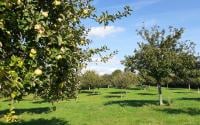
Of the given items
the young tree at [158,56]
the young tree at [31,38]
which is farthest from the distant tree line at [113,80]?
the young tree at [31,38]

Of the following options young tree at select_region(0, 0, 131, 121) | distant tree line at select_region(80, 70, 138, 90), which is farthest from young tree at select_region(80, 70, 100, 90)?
young tree at select_region(0, 0, 131, 121)

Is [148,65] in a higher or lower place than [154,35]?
lower

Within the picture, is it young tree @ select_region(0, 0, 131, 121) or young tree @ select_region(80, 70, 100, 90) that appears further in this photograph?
young tree @ select_region(80, 70, 100, 90)

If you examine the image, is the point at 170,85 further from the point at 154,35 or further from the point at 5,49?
the point at 5,49

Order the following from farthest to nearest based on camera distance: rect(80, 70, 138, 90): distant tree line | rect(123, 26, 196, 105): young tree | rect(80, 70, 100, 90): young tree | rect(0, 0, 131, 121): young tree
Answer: rect(80, 70, 100, 90): young tree
rect(80, 70, 138, 90): distant tree line
rect(123, 26, 196, 105): young tree
rect(0, 0, 131, 121): young tree

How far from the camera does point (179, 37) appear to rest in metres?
52.5

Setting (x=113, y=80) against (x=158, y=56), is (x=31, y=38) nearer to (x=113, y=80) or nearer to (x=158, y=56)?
(x=158, y=56)

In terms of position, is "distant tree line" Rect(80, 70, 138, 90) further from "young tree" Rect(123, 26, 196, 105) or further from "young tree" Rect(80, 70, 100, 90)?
"young tree" Rect(123, 26, 196, 105)

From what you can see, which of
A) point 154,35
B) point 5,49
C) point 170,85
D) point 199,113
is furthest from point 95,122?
point 170,85

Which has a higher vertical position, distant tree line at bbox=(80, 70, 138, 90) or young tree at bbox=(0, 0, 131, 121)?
distant tree line at bbox=(80, 70, 138, 90)

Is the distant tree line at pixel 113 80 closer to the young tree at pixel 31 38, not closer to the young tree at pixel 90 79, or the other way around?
the young tree at pixel 90 79

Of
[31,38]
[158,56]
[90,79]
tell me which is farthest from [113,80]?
[31,38]

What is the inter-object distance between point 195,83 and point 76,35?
4223 inches

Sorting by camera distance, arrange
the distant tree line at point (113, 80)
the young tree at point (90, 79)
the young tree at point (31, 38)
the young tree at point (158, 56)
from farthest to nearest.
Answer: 1. the young tree at point (90, 79)
2. the distant tree line at point (113, 80)
3. the young tree at point (158, 56)
4. the young tree at point (31, 38)
